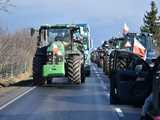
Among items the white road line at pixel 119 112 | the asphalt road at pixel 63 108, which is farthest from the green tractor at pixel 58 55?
the white road line at pixel 119 112

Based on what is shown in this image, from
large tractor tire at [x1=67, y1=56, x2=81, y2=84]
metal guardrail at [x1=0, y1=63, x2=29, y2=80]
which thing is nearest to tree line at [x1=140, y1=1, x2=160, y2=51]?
metal guardrail at [x1=0, y1=63, x2=29, y2=80]

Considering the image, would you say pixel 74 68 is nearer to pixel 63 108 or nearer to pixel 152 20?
pixel 63 108

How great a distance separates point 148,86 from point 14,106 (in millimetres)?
4800

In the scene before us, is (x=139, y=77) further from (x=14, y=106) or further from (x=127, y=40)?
(x=127, y=40)

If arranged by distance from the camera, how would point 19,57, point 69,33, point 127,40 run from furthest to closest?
point 19,57, point 127,40, point 69,33

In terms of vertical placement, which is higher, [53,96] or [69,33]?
[69,33]

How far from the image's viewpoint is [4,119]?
53.5 ft

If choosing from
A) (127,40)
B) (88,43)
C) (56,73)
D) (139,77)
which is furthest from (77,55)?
(139,77)

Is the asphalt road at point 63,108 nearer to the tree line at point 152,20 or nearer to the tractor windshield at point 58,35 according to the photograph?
the tractor windshield at point 58,35

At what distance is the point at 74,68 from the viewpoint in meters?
31.3

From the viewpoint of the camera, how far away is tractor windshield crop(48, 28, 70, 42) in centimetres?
3350

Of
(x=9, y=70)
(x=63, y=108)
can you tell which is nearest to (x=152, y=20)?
(x=9, y=70)

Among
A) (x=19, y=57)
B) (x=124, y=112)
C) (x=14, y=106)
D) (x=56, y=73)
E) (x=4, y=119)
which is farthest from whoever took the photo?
(x=19, y=57)

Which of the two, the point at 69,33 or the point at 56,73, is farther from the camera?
the point at 69,33
